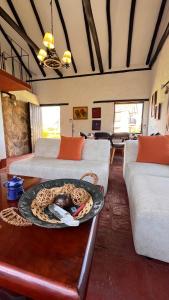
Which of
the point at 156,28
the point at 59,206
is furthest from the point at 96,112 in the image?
the point at 59,206

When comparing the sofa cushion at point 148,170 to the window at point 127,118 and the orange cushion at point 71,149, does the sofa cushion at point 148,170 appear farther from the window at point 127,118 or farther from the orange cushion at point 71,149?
the window at point 127,118

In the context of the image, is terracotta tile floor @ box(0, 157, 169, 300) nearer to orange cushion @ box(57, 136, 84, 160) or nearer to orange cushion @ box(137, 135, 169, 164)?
orange cushion @ box(137, 135, 169, 164)

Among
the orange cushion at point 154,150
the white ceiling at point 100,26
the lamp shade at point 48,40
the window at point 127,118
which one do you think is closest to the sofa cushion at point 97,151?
the orange cushion at point 154,150

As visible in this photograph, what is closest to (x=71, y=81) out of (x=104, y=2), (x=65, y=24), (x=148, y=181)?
(x=65, y=24)

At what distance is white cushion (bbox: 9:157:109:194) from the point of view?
201 cm

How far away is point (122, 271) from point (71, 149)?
1739 millimetres

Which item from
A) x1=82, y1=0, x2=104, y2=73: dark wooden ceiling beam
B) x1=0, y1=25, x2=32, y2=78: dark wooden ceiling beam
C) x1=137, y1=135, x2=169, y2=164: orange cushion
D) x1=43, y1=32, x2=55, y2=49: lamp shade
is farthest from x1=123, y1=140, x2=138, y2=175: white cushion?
x1=0, y1=25, x2=32, y2=78: dark wooden ceiling beam

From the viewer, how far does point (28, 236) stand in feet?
2.31

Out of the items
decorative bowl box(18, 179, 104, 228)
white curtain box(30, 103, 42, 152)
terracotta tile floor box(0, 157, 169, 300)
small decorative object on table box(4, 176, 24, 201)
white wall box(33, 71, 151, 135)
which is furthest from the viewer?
white curtain box(30, 103, 42, 152)

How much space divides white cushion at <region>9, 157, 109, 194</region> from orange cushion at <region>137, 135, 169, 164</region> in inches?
22.5

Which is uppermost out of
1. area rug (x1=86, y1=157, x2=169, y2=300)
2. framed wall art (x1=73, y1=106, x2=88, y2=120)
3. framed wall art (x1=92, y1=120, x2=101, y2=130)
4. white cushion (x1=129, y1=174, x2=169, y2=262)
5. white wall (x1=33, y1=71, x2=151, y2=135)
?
white wall (x1=33, y1=71, x2=151, y2=135)

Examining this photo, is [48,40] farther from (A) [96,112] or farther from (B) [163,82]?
(A) [96,112]

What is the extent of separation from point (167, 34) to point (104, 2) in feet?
5.22

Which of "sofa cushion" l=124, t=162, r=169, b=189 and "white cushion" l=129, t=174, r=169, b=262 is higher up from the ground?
"sofa cushion" l=124, t=162, r=169, b=189
